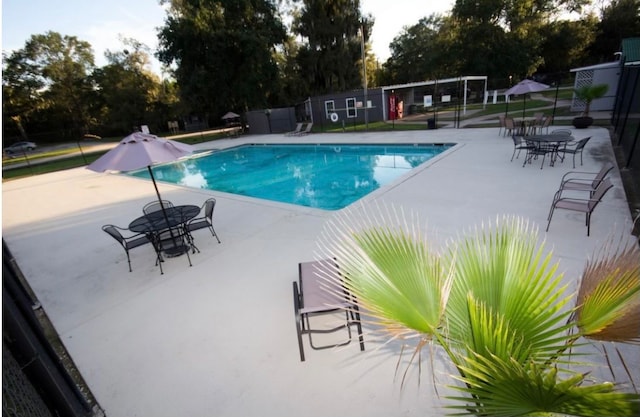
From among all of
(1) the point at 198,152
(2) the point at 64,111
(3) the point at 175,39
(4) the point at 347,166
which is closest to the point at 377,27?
(3) the point at 175,39

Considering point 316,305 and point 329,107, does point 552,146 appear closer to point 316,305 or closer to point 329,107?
point 316,305

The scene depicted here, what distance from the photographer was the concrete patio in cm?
255

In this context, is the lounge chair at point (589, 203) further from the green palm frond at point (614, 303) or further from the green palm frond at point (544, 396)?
the green palm frond at point (544, 396)

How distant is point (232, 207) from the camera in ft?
24.2

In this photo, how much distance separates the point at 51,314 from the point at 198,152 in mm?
16607

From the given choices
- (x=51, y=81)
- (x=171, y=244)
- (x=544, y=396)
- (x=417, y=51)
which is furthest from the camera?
(x=417, y=51)

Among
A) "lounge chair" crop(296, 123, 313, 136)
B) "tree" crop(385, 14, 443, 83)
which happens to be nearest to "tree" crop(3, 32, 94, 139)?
"lounge chair" crop(296, 123, 313, 136)

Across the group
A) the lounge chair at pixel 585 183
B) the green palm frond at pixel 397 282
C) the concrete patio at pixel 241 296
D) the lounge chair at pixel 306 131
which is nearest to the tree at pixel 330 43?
the lounge chair at pixel 306 131

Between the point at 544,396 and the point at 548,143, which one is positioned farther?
the point at 548,143

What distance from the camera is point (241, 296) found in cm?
385

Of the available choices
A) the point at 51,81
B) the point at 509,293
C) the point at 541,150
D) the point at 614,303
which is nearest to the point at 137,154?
the point at 509,293

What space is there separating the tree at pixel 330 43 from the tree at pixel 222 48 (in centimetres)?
497

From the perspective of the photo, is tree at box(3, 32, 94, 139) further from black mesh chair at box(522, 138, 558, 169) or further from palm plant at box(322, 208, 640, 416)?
palm plant at box(322, 208, 640, 416)

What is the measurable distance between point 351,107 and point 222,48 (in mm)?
11707
